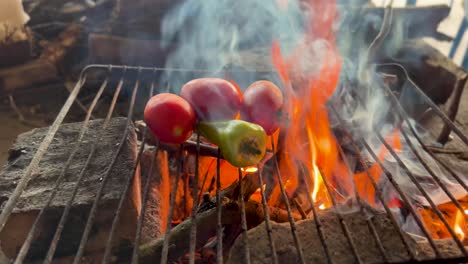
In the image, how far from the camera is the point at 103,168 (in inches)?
60.9

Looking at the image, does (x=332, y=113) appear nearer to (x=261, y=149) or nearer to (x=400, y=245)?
(x=261, y=149)

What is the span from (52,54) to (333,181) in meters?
2.67

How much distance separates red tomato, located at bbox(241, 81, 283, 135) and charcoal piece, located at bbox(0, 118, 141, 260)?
1.55 feet

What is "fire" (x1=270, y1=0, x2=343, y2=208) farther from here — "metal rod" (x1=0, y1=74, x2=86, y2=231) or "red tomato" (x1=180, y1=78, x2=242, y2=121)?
"metal rod" (x1=0, y1=74, x2=86, y2=231)

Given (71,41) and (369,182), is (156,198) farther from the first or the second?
(71,41)

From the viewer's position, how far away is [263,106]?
→ 1676mm

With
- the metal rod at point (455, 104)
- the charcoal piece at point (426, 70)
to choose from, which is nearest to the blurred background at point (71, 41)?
the charcoal piece at point (426, 70)

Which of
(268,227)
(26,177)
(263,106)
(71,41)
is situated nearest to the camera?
(268,227)

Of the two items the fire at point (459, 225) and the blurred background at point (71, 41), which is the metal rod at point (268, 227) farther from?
the blurred background at point (71, 41)

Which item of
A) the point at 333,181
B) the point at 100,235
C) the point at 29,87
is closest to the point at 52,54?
the point at 29,87

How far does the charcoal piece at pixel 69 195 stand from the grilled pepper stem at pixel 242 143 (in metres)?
0.35

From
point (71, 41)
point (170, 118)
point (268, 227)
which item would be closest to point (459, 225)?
point (268, 227)

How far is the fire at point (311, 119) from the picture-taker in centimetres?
167

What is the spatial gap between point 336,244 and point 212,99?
2.37 ft
